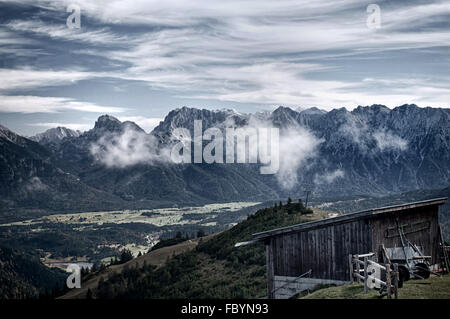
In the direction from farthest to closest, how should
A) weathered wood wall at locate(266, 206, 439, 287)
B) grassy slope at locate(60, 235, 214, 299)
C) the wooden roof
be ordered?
grassy slope at locate(60, 235, 214, 299) → weathered wood wall at locate(266, 206, 439, 287) → the wooden roof

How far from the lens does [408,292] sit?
23.2 metres

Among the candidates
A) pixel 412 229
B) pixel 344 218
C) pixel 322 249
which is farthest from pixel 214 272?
pixel 344 218

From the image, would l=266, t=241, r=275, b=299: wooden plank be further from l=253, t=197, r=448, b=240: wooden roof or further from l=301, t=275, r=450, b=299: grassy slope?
l=301, t=275, r=450, b=299: grassy slope

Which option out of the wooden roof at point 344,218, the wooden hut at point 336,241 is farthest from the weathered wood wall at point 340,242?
the wooden roof at point 344,218

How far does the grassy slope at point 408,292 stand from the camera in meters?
22.3

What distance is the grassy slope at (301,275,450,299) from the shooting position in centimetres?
2227

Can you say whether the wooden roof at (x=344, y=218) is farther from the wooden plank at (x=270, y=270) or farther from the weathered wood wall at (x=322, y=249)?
the wooden plank at (x=270, y=270)

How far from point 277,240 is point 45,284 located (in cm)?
16106

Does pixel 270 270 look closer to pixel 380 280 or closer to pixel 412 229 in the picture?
pixel 412 229

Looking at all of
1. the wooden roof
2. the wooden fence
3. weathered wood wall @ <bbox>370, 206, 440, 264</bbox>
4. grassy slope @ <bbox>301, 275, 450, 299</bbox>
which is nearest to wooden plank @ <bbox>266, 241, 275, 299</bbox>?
the wooden roof
